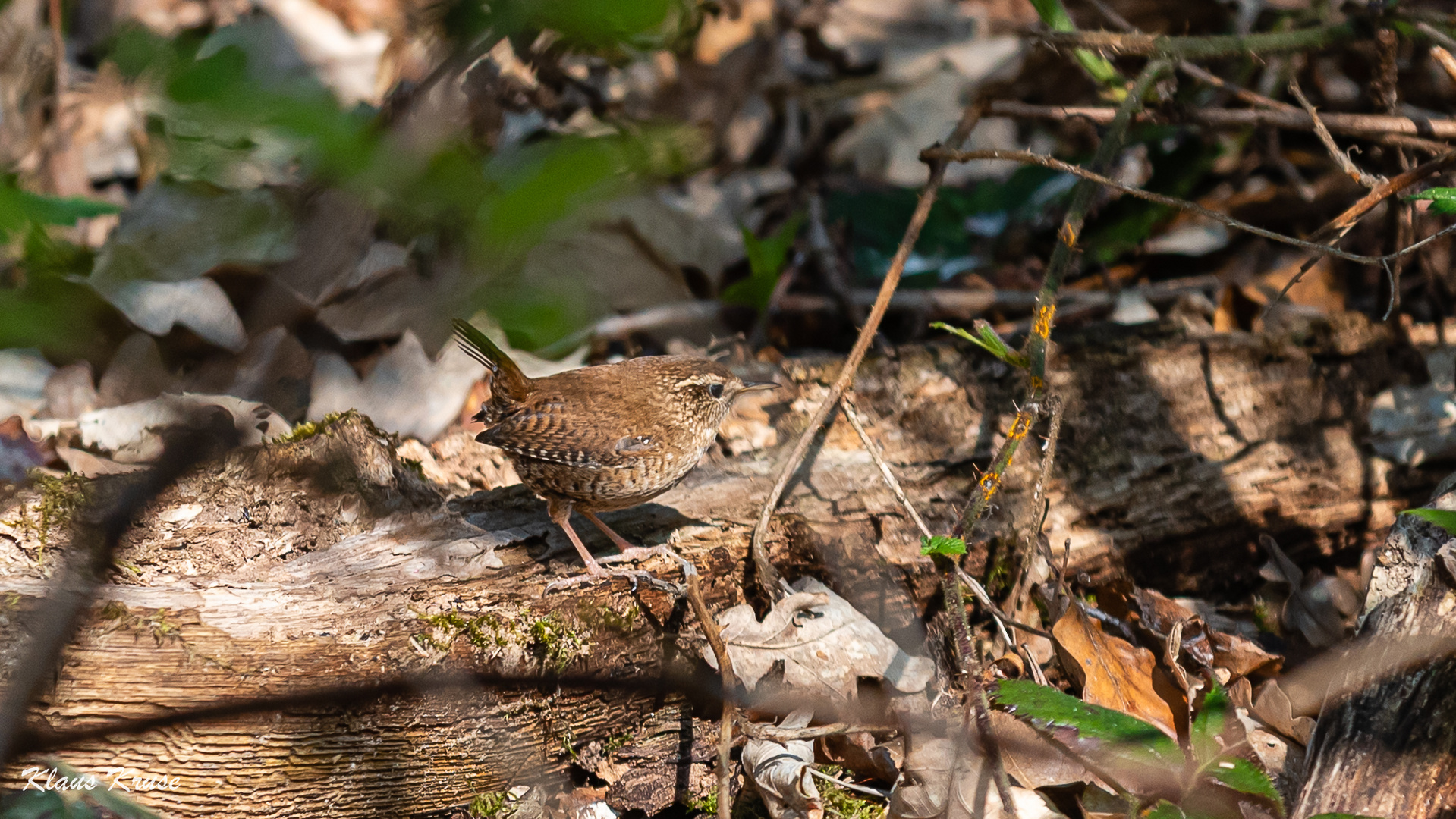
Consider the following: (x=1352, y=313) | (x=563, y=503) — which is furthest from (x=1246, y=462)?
(x=563, y=503)

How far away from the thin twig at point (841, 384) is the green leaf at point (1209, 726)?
115 cm

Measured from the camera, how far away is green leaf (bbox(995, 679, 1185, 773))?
6.90ft

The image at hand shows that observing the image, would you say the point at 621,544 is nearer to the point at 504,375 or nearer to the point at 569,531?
the point at 569,531

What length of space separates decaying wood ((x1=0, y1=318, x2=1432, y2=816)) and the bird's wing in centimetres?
26

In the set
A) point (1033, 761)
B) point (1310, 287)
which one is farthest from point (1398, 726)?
point (1310, 287)

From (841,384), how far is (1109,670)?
115cm

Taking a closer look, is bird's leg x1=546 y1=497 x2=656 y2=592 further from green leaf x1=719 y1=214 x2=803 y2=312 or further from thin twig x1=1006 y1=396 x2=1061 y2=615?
green leaf x1=719 y1=214 x2=803 y2=312

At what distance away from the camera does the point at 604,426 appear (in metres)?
3.22

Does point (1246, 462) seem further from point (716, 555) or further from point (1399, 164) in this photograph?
point (716, 555)

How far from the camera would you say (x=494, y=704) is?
251 centimetres

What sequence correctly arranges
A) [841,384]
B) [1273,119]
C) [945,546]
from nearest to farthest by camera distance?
[945,546] → [841,384] → [1273,119]

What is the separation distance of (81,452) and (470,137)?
294cm

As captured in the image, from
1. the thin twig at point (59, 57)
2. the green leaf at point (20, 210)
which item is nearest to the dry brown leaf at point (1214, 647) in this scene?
the green leaf at point (20, 210)

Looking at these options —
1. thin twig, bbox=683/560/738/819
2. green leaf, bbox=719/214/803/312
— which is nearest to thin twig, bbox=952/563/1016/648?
thin twig, bbox=683/560/738/819
